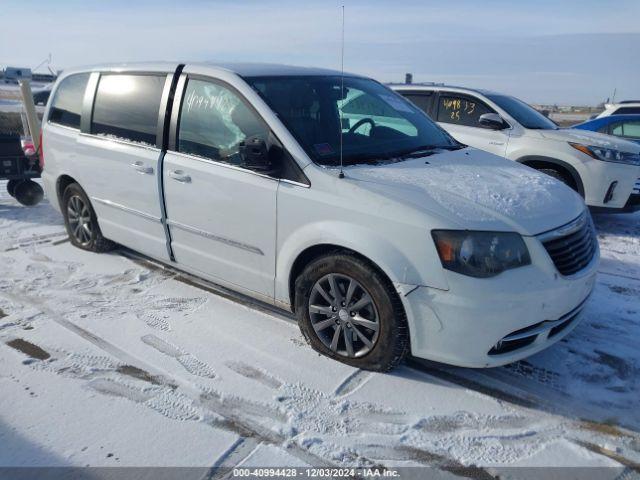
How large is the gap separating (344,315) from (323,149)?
3.53 ft

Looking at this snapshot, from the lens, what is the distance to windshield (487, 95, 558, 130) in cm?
687

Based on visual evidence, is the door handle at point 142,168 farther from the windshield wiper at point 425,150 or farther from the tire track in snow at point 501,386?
the tire track in snow at point 501,386

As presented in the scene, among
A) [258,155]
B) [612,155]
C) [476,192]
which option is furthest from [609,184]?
[258,155]

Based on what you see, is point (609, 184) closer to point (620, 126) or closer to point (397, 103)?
point (397, 103)

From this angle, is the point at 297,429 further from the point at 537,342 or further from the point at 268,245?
the point at 537,342

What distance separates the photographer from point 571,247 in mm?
2990

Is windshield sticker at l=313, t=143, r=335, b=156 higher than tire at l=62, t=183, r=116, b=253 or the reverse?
higher

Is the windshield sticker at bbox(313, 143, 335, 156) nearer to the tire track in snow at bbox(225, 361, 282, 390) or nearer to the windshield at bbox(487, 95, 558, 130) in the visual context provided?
the tire track in snow at bbox(225, 361, 282, 390)

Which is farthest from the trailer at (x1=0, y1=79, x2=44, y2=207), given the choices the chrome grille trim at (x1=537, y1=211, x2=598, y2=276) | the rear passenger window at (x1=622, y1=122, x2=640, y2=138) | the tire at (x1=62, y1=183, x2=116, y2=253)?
the rear passenger window at (x1=622, y1=122, x2=640, y2=138)

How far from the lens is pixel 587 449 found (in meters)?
2.54

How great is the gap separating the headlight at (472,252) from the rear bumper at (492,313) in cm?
5

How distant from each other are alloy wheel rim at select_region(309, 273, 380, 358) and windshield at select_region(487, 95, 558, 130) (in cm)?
484

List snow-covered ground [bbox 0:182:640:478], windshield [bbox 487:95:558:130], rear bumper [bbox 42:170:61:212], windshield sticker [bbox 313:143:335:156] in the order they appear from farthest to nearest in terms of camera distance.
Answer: windshield [bbox 487:95:558:130], rear bumper [bbox 42:170:61:212], windshield sticker [bbox 313:143:335:156], snow-covered ground [bbox 0:182:640:478]

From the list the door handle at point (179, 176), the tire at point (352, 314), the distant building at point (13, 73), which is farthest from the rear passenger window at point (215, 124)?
the distant building at point (13, 73)
